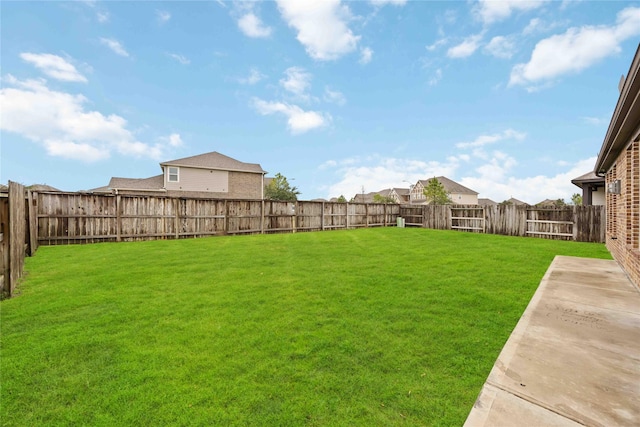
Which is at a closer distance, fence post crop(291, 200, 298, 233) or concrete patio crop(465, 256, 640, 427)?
concrete patio crop(465, 256, 640, 427)

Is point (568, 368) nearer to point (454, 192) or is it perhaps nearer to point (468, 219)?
point (468, 219)

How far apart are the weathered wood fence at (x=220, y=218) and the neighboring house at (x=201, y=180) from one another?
30.9 feet

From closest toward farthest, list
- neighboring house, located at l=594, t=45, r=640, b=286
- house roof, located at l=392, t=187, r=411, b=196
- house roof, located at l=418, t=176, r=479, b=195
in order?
neighboring house, located at l=594, t=45, r=640, b=286 → house roof, located at l=418, t=176, r=479, b=195 → house roof, located at l=392, t=187, r=411, b=196

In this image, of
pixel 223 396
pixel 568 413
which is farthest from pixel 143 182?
pixel 568 413

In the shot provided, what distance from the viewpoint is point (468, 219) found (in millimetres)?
15852

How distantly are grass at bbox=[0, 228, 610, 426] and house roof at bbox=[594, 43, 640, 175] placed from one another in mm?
2937

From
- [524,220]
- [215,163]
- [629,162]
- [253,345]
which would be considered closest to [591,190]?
[524,220]

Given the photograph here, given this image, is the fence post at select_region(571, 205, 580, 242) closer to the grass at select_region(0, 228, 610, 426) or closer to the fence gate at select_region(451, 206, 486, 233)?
the fence gate at select_region(451, 206, 486, 233)

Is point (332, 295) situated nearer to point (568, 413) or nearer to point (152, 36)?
point (568, 413)

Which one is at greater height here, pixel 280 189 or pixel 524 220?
pixel 280 189

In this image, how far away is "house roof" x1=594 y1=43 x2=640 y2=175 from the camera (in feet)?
10.3

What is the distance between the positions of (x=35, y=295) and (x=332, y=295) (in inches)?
173

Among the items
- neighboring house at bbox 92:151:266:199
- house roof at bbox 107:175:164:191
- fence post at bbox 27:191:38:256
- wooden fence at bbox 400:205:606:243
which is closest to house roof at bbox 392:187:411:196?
neighboring house at bbox 92:151:266:199

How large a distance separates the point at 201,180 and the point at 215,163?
6.22 ft
